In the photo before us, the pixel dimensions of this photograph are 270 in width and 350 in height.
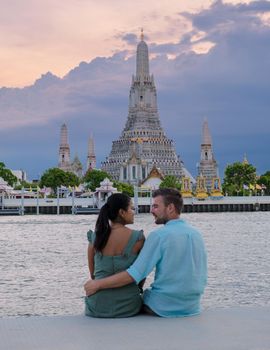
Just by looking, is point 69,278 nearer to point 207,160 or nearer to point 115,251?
point 115,251

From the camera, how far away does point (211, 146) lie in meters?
168

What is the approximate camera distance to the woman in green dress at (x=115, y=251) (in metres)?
6.58

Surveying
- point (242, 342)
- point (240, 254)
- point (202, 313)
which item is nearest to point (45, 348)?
point (242, 342)

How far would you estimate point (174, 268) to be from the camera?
6.59m

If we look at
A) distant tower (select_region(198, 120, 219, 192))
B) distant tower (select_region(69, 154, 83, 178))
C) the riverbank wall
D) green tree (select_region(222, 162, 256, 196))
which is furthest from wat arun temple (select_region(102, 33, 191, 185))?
the riverbank wall

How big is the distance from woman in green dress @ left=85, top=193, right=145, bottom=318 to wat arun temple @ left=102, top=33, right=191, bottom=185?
132 m

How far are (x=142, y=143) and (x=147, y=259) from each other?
145474mm

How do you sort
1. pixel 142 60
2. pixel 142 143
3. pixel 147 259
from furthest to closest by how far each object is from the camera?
pixel 142 60 < pixel 142 143 < pixel 147 259

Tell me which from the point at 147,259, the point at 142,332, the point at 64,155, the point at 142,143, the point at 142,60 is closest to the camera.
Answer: the point at 142,332

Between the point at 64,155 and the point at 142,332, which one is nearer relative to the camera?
the point at 142,332

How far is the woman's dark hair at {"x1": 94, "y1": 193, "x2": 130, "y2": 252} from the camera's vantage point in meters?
6.55

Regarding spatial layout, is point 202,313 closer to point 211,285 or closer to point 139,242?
point 139,242

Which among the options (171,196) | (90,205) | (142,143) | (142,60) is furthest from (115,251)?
(142,60)

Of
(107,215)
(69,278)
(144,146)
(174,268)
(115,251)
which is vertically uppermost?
(144,146)
